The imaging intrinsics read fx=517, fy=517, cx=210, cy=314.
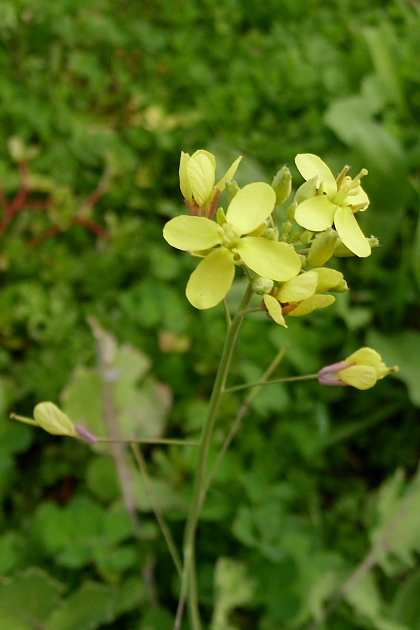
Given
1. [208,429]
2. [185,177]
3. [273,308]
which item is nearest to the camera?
[273,308]

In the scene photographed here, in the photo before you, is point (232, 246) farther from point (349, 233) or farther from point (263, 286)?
point (349, 233)

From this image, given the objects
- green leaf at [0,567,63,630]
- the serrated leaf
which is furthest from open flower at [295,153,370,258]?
the serrated leaf

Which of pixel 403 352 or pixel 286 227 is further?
pixel 403 352

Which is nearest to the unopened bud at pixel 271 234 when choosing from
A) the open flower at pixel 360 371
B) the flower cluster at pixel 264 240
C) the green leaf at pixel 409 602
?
the flower cluster at pixel 264 240

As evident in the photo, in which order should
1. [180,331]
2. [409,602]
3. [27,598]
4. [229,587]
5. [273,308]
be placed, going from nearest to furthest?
[273,308], [27,598], [229,587], [409,602], [180,331]

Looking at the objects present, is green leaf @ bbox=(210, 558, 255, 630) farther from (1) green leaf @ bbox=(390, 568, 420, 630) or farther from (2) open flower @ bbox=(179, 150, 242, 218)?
(2) open flower @ bbox=(179, 150, 242, 218)

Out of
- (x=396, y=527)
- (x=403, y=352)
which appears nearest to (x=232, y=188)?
(x=396, y=527)

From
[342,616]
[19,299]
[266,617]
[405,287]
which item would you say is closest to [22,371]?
[19,299]
